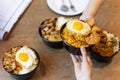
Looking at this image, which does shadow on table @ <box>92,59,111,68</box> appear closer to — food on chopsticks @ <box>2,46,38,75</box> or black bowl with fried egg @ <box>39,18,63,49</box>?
black bowl with fried egg @ <box>39,18,63,49</box>

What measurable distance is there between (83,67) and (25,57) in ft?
0.83

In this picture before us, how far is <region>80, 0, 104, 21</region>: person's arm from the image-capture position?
1329mm

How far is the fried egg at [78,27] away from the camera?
3.43ft

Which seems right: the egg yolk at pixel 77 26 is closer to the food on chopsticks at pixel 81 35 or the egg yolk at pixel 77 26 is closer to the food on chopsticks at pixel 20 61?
the food on chopsticks at pixel 81 35

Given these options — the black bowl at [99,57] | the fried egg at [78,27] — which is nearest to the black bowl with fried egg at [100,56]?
the black bowl at [99,57]

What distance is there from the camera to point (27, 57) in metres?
1.05

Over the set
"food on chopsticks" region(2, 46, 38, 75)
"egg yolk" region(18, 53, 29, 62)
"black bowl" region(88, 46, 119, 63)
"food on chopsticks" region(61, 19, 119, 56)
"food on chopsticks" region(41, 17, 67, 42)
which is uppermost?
"food on chopsticks" region(61, 19, 119, 56)

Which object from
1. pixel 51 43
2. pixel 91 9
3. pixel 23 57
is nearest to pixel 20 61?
pixel 23 57

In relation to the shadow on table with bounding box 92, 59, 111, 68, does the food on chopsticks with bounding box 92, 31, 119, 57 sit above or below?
above

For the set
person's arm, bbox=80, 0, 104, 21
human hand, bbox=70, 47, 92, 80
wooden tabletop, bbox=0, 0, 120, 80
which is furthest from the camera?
person's arm, bbox=80, 0, 104, 21

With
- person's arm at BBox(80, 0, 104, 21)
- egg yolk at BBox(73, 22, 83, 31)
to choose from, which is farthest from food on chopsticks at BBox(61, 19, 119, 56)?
person's arm at BBox(80, 0, 104, 21)

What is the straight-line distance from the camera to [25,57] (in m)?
1.05

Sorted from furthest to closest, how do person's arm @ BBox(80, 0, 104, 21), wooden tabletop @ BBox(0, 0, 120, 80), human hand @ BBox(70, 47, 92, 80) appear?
person's arm @ BBox(80, 0, 104, 21)
wooden tabletop @ BBox(0, 0, 120, 80)
human hand @ BBox(70, 47, 92, 80)

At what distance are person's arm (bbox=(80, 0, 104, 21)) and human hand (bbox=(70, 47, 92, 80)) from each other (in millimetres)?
294
